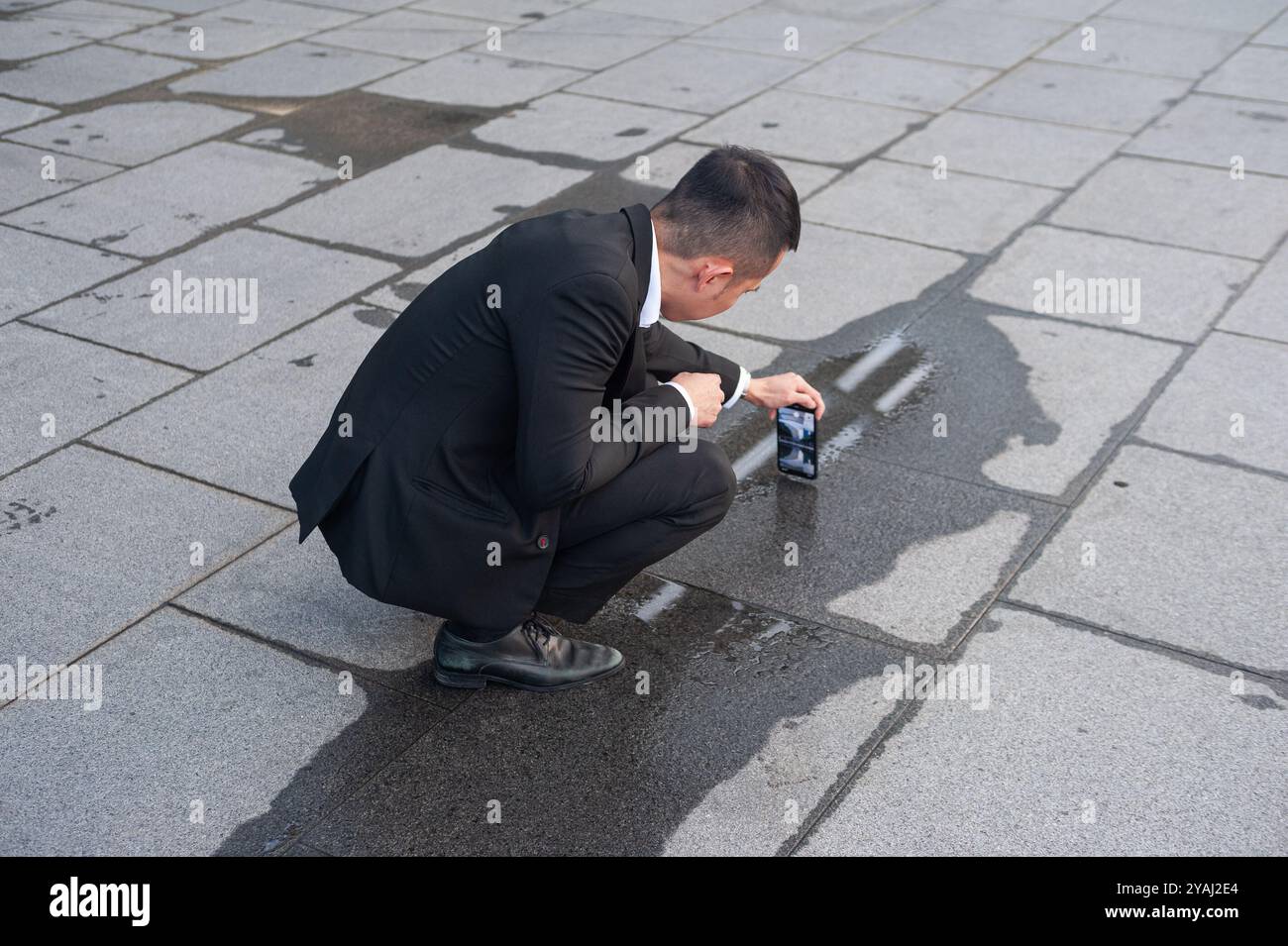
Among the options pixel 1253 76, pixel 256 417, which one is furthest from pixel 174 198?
pixel 1253 76

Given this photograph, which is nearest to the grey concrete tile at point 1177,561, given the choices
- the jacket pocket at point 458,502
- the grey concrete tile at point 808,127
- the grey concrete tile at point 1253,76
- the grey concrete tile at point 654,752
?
the grey concrete tile at point 654,752

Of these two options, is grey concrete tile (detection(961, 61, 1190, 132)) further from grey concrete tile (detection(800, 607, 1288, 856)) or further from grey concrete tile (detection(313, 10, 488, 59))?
grey concrete tile (detection(800, 607, 1288, 856))

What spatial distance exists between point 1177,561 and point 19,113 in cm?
716

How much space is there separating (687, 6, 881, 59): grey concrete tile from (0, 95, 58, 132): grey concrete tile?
4.42m

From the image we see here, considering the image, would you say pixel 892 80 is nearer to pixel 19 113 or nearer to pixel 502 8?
pixel 502 8

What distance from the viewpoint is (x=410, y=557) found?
10.8ft

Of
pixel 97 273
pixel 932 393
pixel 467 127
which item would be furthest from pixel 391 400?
pixel 467 127

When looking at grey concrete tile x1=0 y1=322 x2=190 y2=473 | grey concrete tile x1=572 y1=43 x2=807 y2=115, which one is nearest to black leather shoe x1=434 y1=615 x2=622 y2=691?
grey concrete tile x1=0 y1=322 x2=190 y2=473

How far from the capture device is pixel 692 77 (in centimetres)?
880

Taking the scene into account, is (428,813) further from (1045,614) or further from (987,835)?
(1045,614)

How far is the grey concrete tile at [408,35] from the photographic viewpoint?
30.9 feet

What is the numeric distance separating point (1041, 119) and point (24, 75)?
658 centimetres

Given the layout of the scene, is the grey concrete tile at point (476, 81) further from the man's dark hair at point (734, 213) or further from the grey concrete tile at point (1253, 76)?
the man's dark hair at point (734, 213)

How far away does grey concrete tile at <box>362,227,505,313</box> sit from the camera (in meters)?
5.75
